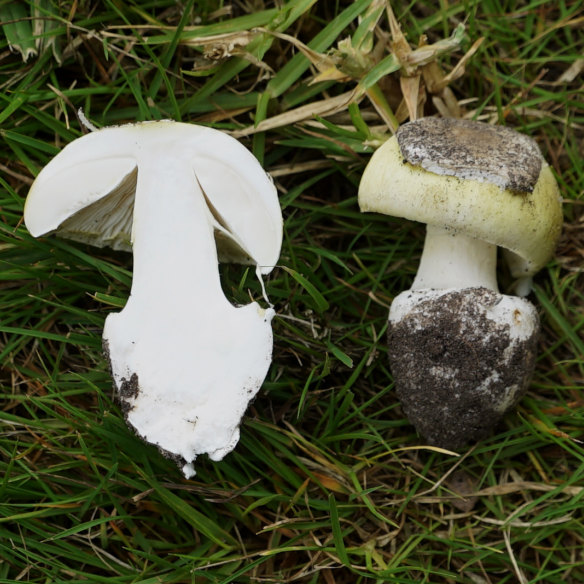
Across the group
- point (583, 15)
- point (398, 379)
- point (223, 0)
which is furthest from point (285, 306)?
point (583, 15)

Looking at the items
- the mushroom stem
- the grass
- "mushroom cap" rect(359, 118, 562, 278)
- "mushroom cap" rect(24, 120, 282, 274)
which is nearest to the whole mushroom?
"mushroom cap" rect(359, 118, 562, 278)

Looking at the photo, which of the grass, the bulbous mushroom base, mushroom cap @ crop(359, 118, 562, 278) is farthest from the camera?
the grass

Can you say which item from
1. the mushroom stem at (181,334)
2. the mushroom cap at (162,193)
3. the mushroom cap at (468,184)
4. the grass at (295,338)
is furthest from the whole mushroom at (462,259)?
the mushroom stem at (181,334)

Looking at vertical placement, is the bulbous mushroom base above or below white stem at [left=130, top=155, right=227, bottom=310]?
below

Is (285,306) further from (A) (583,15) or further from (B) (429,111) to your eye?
(A) (583,15)

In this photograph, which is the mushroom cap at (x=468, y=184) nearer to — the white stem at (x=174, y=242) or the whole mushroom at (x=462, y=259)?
the whole mushroom at (x=462, y=259)

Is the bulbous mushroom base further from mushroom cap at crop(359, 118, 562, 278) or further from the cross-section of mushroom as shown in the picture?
the cross-section of mushroom

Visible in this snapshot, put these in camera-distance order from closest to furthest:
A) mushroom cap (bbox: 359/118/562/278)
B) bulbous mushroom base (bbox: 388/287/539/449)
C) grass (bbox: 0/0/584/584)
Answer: mushroom cap (bbox: 359/118/562/278)
bulbous mushroom base (bbox: 388/287/539/449)
grass (bbox: 0/0/584/584)

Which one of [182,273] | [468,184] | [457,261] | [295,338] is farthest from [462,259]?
[182,273]
